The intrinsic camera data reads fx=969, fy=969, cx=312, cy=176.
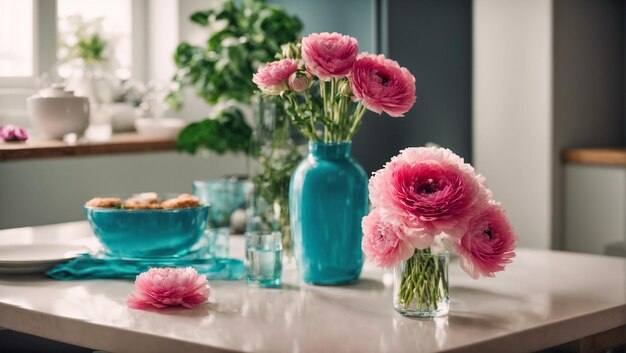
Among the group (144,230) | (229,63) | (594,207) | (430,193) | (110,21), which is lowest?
(594,207)

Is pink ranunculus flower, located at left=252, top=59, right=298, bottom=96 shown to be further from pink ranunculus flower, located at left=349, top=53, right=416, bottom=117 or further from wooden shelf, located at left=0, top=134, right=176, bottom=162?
wooden shelf, located at left=0, top=134, right=176, bottom=162

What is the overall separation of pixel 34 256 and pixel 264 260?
479 mm

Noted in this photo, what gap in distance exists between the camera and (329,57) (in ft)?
5.35

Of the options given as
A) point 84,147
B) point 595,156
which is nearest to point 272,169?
point 84,147

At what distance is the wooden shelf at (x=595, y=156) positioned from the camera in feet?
11.0

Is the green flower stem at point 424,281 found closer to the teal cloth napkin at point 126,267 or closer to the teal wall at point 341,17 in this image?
the teal cloth napkin at point 126,267

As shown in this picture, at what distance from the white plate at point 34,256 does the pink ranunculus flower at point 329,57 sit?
624mm

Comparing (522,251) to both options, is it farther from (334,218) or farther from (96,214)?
(96,214)

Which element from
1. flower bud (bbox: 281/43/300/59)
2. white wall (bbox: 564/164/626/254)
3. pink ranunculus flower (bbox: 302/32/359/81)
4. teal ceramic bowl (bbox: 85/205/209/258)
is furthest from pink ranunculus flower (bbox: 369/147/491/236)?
white wall (bbox: 564/164/626/254)

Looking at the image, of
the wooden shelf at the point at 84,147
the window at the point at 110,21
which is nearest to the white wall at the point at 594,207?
the wooden shelf at the point at 84,147

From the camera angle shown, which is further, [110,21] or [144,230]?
[110,21]

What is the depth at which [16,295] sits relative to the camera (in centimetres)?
164

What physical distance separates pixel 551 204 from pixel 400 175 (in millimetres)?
2253

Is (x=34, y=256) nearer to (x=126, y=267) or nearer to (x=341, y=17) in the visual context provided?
(x=126, y=267)
